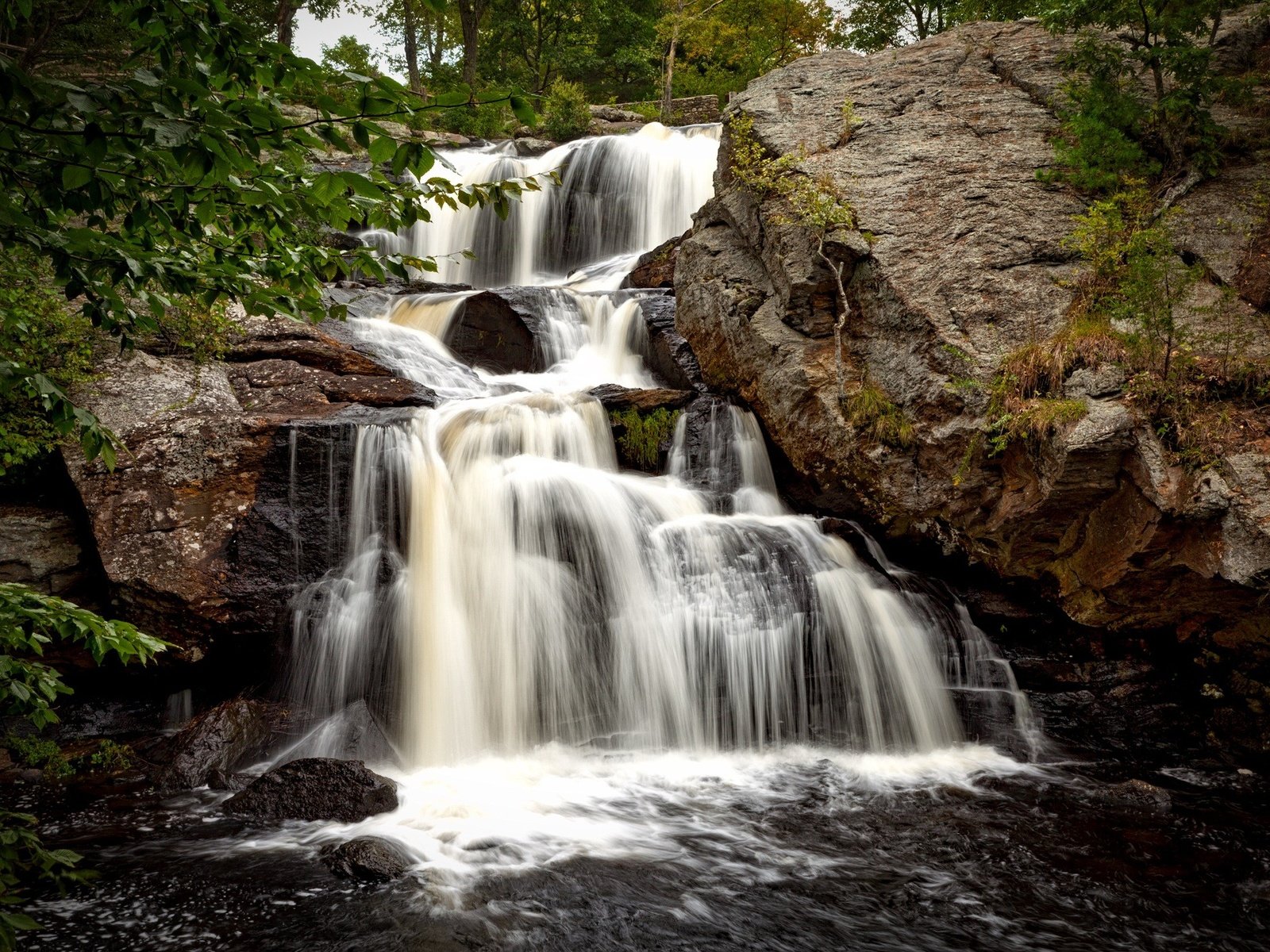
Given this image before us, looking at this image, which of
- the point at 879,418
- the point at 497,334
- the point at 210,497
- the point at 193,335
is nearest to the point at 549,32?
the point at 497,334

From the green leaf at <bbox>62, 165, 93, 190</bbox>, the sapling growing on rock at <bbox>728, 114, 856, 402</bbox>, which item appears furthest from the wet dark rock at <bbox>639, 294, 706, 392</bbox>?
the green leaf at <bbox>62, 165, 93, 190</bbox>

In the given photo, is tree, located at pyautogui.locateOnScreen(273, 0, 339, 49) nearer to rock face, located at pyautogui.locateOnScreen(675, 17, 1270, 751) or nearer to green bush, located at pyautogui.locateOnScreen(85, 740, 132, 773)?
rock face, located at pyautogui.locateOnScreen(675, 17, 1270, 751)

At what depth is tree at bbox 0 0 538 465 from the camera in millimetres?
1736

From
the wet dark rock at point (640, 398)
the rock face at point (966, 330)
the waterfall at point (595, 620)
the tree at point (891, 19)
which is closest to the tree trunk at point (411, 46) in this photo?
the tree at point (891, 19)

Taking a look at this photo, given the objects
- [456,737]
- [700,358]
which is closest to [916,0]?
[700,358]

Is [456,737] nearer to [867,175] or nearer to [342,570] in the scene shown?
[342,570]

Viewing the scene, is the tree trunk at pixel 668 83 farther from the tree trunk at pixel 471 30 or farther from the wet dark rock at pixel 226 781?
the wet dark rock at pixel 226 781

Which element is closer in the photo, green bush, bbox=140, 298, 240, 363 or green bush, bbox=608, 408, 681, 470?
green bush, bbox=140, 298, 240, 363

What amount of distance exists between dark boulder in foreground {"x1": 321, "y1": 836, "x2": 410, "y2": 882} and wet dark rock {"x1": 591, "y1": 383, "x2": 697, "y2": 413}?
5.90 m

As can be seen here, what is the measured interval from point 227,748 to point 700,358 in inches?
279

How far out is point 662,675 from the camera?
7098 mm

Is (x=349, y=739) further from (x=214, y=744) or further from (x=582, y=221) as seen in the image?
(x=582, y=221)

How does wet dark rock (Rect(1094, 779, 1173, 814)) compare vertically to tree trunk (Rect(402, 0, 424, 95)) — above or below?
below

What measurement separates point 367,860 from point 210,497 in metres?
4.26
